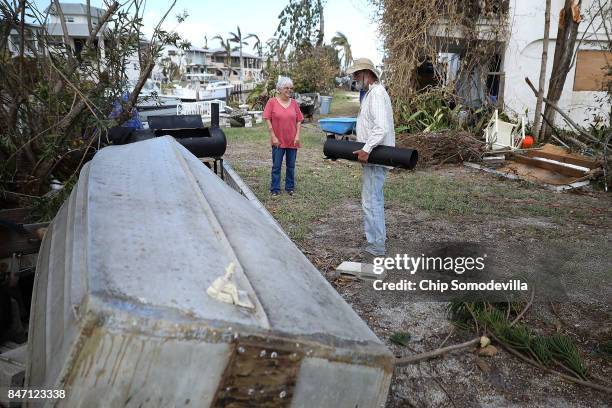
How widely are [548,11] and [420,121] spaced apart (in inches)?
139

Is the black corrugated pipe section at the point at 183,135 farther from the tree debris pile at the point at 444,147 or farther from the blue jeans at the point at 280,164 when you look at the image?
the tree debris pile at the point at 444,147

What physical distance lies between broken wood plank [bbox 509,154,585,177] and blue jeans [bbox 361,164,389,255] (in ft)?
17.3

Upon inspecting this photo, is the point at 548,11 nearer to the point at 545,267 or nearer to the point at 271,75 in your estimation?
the point at 545,267

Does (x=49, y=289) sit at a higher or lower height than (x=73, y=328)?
lower

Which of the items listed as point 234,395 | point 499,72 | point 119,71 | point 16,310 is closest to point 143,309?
point 234,395

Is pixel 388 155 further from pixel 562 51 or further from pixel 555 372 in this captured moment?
pixel 562 51

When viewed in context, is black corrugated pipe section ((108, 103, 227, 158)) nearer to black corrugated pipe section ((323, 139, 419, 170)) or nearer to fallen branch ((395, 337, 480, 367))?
black corrugated pipe section ((323, 139, 419, 170))

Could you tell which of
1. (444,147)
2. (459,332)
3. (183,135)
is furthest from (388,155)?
(444,147)

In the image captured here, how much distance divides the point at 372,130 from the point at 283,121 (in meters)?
2.87

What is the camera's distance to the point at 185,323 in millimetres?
1502

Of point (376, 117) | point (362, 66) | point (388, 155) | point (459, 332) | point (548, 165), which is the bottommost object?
point (459, 332)

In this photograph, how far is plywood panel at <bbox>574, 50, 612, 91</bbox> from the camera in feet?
39.7

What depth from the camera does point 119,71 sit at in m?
4.89

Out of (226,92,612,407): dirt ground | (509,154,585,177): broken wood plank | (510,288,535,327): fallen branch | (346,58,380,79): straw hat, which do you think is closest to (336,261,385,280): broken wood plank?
(226,92,612,407): dirt ground
